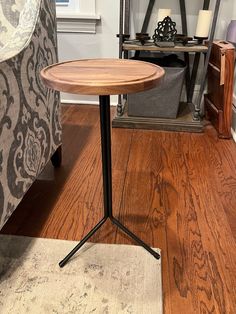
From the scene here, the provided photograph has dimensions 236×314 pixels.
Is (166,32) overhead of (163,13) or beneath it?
beneath

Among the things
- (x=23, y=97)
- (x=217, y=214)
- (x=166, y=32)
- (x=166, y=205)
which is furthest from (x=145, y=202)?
(x=166, y=32)

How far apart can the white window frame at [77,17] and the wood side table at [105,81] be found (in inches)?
53.8

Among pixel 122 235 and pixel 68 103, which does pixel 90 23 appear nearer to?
pixel 68 103

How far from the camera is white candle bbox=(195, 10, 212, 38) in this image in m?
1.97

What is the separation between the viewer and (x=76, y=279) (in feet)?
3.28

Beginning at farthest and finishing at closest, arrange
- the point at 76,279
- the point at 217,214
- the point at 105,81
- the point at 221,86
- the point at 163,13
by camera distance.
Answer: the point at 163,13
the point at 221,86
the point at 217,214
the point at 76,279
the point at 105,81

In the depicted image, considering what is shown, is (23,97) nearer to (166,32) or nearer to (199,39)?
(166,32)

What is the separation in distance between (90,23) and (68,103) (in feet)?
2.12

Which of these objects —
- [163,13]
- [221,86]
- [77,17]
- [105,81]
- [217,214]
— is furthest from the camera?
[77,17]

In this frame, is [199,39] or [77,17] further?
[77,17]

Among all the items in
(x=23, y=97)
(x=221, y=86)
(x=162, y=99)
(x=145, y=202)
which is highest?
(x=23, y=97)

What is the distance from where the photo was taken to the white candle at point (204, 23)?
197 cm

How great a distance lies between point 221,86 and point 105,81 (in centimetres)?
134

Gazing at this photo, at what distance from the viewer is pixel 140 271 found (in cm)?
103
